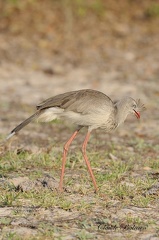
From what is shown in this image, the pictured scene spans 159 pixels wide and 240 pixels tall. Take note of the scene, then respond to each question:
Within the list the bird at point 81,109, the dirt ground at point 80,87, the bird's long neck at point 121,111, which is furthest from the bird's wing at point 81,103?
the dirt ground at point 80,87

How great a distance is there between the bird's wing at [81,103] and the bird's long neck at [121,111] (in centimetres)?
20

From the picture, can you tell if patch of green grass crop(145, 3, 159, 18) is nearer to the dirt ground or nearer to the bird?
the dirt ground

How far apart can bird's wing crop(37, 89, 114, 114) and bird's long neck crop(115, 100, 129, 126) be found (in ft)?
0.65

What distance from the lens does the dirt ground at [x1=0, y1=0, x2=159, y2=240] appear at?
4.66 m

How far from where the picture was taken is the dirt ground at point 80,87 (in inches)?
184

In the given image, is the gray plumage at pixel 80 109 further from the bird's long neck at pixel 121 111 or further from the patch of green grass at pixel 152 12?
the patch of green grass at pixel 152 12

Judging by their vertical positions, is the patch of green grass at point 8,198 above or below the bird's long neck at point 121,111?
below

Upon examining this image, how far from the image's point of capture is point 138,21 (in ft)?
46.9

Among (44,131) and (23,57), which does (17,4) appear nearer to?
(23,57)

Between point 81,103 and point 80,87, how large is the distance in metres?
5.23

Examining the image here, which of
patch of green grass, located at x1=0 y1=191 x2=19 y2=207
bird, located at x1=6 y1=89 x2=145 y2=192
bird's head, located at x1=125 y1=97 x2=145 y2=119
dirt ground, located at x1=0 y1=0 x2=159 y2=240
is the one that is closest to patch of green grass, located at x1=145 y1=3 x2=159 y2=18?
dirt ground, located at x1=0 y1=0 x2=159 y2=240

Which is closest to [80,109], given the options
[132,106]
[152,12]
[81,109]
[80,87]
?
[81,109]

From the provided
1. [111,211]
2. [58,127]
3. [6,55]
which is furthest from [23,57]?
[111,211]

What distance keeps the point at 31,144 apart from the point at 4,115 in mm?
1821
